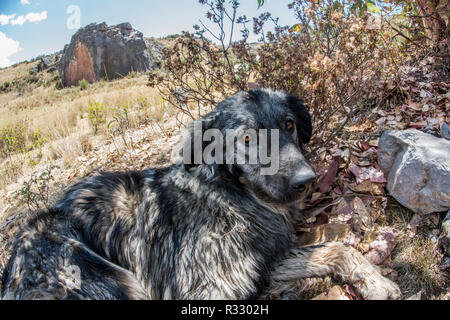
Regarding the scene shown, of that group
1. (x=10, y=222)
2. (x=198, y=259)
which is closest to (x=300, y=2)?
(x=198, y=259)

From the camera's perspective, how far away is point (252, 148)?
254 centimetres

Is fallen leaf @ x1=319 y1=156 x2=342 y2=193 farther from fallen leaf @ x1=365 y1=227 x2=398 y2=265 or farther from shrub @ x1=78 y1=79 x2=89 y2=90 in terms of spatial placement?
shrub @ x1=78 y1=79 x2=89 y2=90

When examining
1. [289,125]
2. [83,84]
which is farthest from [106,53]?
[289,125]

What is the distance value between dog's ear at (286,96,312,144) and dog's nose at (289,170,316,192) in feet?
3.22

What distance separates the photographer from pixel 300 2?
401 cm

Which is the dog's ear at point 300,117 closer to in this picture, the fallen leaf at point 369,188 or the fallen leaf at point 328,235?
the fallen leaf at point 369,188

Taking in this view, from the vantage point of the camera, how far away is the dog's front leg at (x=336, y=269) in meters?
2.24

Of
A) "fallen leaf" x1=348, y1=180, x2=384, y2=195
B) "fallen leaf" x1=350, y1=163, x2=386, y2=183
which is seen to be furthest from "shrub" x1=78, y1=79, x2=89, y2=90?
"fallen leaf" x1=348, y1=180, x2=384, y2=195

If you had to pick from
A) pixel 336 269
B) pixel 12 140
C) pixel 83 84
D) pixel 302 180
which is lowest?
pixel 336 269

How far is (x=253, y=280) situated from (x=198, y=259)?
44 cm

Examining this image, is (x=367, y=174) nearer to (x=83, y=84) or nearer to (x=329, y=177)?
(x=329, y=177)

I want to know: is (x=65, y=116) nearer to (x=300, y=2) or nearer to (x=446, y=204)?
(x=300, y=2)

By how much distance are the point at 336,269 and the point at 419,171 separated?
1.10 metres

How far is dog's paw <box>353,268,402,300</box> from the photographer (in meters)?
2.20
